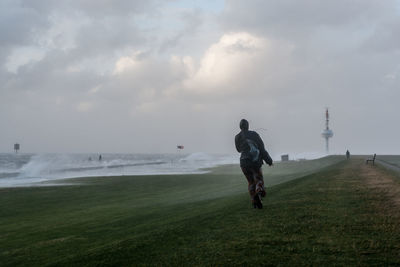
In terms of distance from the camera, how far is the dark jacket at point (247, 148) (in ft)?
35.5

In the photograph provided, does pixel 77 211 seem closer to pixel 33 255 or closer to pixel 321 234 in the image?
pixel 33 255

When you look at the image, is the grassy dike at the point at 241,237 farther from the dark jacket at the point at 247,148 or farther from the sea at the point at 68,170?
the sea at the point at 68,170

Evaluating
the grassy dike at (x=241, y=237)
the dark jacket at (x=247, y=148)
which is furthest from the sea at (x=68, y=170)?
the dark jacket at (x=247, y=148)

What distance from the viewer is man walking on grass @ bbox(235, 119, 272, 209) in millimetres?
10828

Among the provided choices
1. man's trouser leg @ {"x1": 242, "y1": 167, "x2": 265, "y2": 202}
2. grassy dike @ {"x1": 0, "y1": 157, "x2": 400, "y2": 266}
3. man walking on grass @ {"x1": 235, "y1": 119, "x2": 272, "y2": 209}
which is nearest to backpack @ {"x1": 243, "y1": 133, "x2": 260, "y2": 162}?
man walking on grass @ {"x1": 235, "y1": 119, "x2": 272, "y2": 209}

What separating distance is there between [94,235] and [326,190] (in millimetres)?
8550

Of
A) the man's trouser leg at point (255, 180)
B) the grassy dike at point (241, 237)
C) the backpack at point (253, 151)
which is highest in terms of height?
the backpack at point (253, 151)

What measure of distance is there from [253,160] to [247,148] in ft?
1.33

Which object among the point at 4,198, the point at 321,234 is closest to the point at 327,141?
the point at 4,198

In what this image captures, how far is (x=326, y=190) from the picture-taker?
A: 14227 millimetres

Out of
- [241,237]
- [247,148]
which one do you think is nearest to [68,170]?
[247,148]

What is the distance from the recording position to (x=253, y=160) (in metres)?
10.8

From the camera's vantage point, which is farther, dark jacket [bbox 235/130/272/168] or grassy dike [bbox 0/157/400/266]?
dark jacket [bbox 235/130/272/168]

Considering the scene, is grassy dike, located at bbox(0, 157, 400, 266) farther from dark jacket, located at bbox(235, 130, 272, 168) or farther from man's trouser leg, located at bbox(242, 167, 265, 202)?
dark jacket, located at bbox(235, 130, 272, 168)
